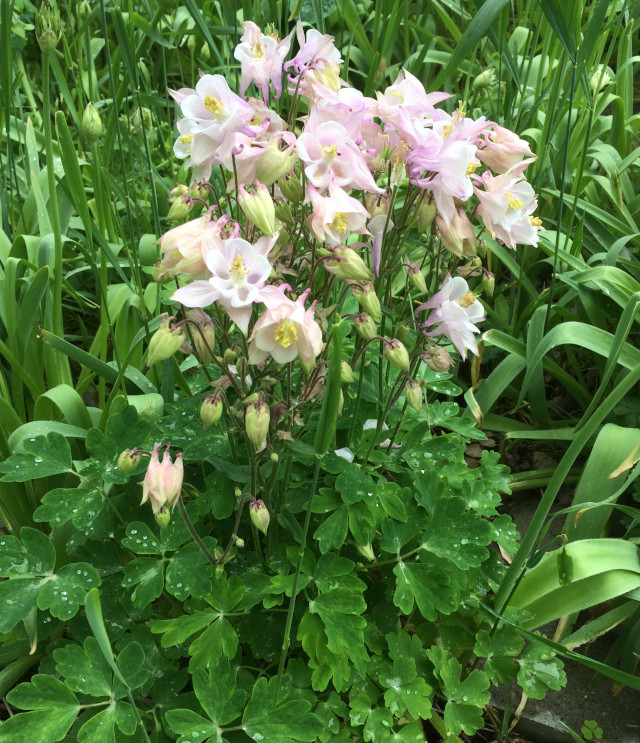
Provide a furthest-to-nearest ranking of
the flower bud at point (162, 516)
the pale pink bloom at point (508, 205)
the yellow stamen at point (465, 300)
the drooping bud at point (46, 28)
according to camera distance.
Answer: the drooping bud at point (46, 28) < the yellow stamen at point (465, 300) < the pale pink bloom at point (508, 205) < the flower bud at point (162, 516)

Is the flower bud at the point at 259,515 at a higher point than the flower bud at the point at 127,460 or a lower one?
lower

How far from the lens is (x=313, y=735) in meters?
1.17

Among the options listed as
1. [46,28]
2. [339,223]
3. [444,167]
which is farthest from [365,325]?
[46,28]

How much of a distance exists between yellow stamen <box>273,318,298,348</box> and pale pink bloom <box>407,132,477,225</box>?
0.35 meters

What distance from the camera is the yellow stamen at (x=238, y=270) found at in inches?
38.6

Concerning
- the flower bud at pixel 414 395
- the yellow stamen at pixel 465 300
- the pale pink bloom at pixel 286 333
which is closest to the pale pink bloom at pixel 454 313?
the yellow stamen at pixel 465 300

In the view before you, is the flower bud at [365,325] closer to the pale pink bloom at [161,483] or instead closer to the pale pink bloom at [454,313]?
the pale pink bloom at [454,313]

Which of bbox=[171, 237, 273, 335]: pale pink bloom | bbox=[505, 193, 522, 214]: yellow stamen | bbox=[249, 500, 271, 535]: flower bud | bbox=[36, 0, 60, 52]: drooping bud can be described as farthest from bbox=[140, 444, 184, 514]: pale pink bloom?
bbox=[36, 0, 60, 52]: drooping bud

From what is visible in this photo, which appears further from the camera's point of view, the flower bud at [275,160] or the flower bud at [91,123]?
the flower bud at [91,123]

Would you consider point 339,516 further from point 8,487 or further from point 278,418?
point 8,487

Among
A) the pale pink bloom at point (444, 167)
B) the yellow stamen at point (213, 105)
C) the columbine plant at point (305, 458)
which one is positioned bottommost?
the columbine plant at point (305, 458)

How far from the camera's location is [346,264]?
1.04 meters

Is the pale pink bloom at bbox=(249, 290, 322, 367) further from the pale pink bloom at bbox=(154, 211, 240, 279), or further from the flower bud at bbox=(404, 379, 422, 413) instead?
the flower bud at bbox=(404, 379, 422, 413)

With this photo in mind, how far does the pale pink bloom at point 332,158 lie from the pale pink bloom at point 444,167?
10cm
